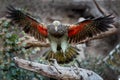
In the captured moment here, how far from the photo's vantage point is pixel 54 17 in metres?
8.98

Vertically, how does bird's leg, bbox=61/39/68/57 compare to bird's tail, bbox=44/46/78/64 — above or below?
above

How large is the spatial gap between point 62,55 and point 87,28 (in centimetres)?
52

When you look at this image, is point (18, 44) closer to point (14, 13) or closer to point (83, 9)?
point (14, 13)

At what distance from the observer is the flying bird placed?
16.8ft

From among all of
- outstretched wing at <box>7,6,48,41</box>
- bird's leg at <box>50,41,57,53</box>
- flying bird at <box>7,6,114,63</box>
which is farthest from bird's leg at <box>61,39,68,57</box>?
outstretched wing at <box>7,6,48,41</box>

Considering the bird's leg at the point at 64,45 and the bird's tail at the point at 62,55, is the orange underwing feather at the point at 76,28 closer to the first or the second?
the bird's leg at the point at 64,45

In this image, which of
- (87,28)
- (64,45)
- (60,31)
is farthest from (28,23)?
(87,28)

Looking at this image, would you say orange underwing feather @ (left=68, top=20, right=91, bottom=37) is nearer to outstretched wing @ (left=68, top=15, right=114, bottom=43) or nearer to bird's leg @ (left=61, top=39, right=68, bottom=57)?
outstretched wing @ (left=68, top=15, right=114, bottom=43)

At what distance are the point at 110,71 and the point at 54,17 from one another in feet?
7.93

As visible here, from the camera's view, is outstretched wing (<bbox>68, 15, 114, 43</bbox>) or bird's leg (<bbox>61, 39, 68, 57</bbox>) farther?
bird's leg (<bbox>61, 39, 68, 57</bbox>)

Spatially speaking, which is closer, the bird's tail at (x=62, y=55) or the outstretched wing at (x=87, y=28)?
the outstretched wing at (x=87, y=28)

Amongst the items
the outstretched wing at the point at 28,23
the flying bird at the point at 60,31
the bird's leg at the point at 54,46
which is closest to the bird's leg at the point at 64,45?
the flying bird at the point at 60,31

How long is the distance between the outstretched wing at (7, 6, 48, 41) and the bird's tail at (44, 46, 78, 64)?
296 mm

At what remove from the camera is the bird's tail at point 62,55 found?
5195mm
